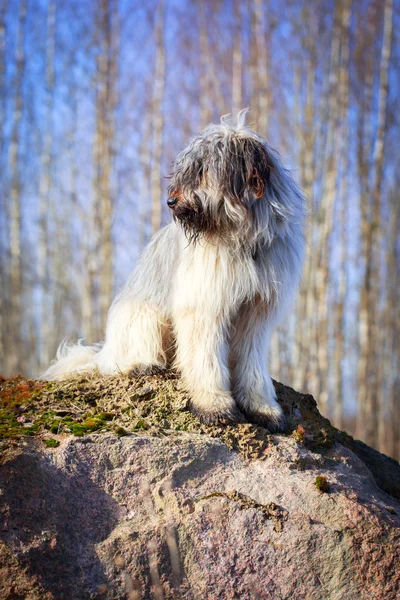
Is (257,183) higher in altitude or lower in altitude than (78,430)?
higher

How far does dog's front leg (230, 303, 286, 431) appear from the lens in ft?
12.5

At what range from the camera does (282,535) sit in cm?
299

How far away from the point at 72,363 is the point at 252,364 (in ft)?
5.30

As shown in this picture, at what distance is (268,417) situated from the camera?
3.74m

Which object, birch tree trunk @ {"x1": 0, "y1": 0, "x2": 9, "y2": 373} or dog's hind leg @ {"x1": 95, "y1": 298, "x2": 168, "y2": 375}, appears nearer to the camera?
dog's hind leg @ {"x1": 95, "y1": 298, "x2": 168, "y2": 375}

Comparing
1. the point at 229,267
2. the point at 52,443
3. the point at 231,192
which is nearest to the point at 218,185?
the point at 231,192

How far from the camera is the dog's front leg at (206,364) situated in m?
3.62

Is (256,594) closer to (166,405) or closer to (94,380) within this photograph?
(166,405)

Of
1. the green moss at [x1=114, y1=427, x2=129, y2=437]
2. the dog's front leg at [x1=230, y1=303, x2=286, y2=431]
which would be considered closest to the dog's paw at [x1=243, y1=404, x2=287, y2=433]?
the dog's front leg at [x1=230, y1=303, x2=286, y2=431]

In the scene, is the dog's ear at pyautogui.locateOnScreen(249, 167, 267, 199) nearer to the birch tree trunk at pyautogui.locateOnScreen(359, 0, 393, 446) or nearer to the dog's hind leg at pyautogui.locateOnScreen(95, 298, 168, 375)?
the dog's hind leg at pyautogui.locateOnScreen(95, 298, 168, 375)

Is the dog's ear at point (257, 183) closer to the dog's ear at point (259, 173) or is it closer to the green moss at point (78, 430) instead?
the dog's ear at point (259, 173)

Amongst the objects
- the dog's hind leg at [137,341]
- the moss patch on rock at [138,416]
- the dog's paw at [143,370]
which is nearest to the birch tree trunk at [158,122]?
the dog's hind leg at [137,341]

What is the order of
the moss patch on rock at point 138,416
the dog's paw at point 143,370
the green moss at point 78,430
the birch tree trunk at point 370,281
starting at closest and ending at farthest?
1. the green moss at point 78,430
2. the moss patch on rock at point 138,416
3. the dog's paw at point 143,370
4. the birch tree trunk at point 370,281

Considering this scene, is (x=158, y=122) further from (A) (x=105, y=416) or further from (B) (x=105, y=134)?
(A) (x=105, y=416)
